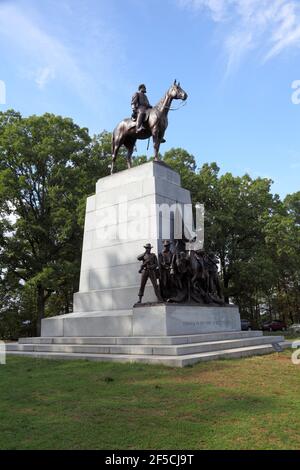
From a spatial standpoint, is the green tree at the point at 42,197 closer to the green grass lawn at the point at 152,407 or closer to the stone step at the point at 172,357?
the stone step at the point at 172,357

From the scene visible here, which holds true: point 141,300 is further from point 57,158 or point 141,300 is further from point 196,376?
point 57,158

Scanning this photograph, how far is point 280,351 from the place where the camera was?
13242 mm

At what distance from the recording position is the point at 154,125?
671 inches

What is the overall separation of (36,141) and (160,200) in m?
17.4

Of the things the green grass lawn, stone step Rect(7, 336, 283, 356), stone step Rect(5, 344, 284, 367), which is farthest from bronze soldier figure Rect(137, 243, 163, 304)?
the green grass lawn

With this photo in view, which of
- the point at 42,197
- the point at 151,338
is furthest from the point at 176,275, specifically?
the point at 42,197

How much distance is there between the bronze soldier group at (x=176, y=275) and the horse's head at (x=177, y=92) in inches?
230

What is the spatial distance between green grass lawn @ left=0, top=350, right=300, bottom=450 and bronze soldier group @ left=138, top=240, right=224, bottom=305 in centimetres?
400

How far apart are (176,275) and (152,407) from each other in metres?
7.78

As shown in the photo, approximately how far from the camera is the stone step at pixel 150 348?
10836 millimetres

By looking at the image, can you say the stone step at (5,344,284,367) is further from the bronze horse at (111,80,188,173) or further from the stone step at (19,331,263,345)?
the bronze horse at (111,80,188,173)

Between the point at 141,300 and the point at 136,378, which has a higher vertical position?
the point at 141,300
